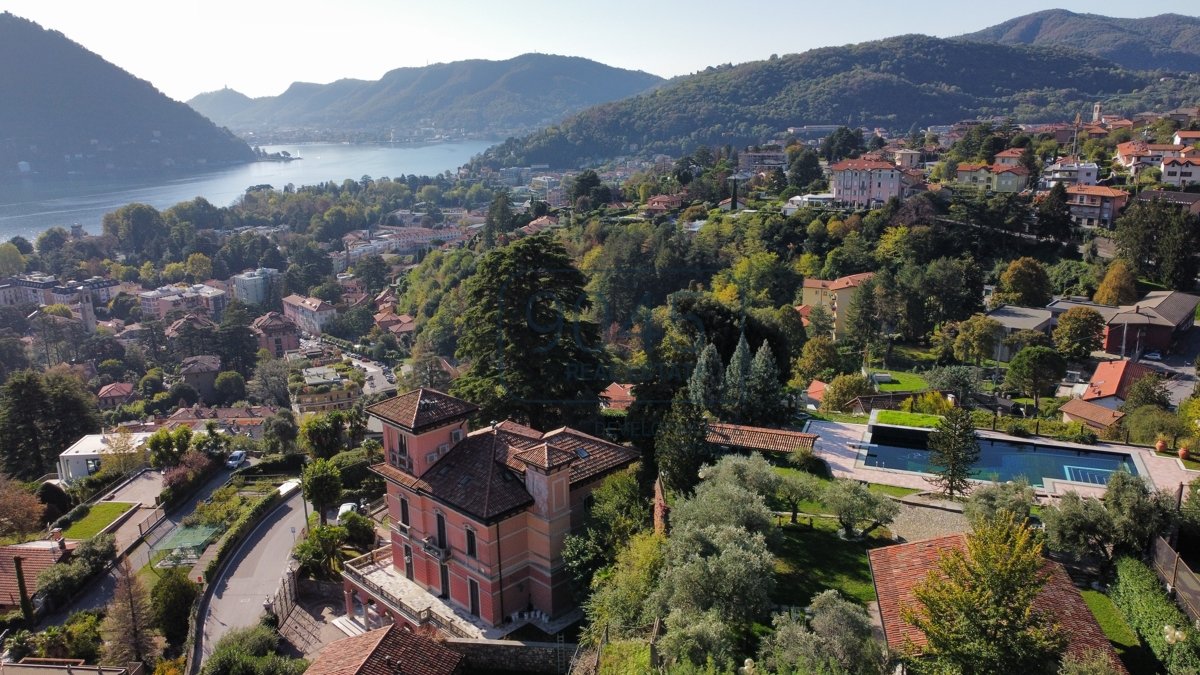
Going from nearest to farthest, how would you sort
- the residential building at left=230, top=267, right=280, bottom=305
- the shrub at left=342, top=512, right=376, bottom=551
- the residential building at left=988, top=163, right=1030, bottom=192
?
the shrub at left=342, top=512, right=376, bottom=551
the residential building at left=988, top=163, right=1030, bottom=192
the residential building at left=230, top=267, right=280, bottom=305

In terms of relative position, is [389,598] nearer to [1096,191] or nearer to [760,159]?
[1096,191]

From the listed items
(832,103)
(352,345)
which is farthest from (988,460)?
(832,103)

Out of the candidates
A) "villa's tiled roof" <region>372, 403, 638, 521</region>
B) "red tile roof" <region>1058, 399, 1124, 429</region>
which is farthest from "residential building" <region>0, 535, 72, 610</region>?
"red tile roof" <region>1058, 399, 1124, 429</region>

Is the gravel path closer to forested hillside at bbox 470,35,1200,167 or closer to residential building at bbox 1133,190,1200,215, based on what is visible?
residential building at bbox 1133,190,1200,215

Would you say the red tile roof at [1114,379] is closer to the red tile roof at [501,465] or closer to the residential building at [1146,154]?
the red tile roof at [501,465]

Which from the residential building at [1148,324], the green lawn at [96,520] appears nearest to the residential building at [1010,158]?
the residential building at [1148,324]

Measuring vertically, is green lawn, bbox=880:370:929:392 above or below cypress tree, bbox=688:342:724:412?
below

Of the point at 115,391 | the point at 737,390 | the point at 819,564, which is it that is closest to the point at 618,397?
the point at 737,390
